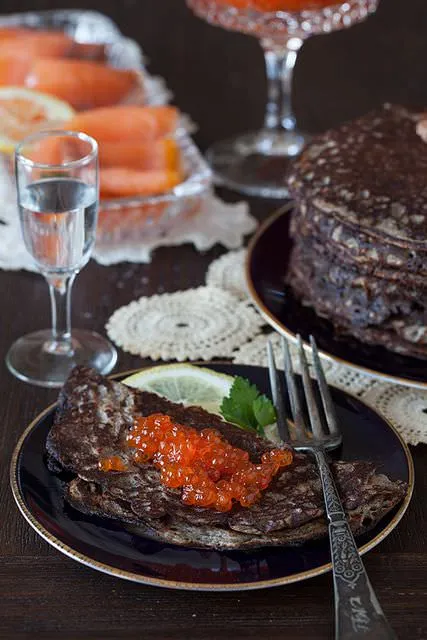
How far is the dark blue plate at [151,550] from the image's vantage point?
1.05 meters

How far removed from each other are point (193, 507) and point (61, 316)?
0.54m

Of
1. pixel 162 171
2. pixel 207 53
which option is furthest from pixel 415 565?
pixel 207 53

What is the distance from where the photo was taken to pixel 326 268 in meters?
1.53

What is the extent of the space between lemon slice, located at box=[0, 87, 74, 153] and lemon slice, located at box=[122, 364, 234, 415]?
0.66 metres

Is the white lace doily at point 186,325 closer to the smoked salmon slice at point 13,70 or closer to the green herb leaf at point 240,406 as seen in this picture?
the green herb leaf at point 240,406

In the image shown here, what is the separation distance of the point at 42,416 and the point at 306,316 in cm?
45

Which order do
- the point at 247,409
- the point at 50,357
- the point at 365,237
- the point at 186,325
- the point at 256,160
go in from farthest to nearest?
the point at 256,160
the point at 186,325
the point at 50,357
the point at 365,237
the point at 247,409

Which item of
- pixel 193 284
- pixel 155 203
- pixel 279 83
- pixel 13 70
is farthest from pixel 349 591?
pixel 13 70

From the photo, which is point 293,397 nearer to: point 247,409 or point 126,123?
point 247,409

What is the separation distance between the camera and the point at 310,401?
133 cm

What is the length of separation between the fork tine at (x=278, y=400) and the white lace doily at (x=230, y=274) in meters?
0.35

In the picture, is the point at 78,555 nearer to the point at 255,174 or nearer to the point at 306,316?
the point at 306,316

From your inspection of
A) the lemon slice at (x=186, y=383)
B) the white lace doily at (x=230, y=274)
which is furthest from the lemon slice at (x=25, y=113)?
the lemon slice at (x=186, y=383)

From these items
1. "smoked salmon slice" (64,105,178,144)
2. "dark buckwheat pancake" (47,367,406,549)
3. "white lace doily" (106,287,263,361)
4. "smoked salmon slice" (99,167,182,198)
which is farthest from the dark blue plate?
"smoked salmon slice" (64,105,178,144)
